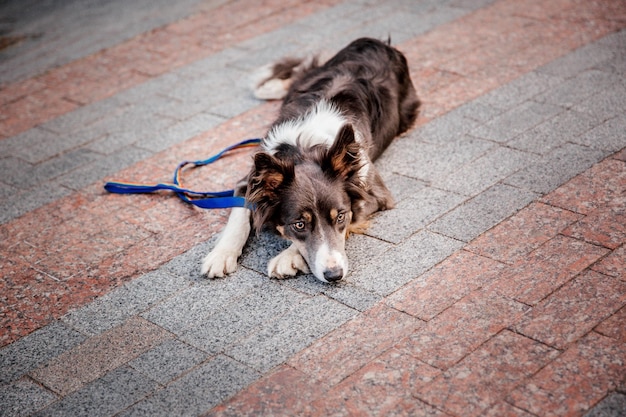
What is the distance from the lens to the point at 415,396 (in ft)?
10.1

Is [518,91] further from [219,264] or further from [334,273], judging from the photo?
[219,264]

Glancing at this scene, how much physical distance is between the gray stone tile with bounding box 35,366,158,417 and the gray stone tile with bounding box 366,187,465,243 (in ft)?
6.05

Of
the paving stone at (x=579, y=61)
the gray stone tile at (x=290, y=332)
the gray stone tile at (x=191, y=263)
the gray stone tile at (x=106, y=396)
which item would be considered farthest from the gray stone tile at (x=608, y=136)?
the gray stone tile at (x=106, y=396)

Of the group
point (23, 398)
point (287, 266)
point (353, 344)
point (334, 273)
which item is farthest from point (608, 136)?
point (23, 398)

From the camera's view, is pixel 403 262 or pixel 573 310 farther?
pixel 403 262

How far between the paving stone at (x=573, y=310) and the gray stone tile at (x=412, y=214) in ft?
3.71

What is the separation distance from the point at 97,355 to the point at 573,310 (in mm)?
2577

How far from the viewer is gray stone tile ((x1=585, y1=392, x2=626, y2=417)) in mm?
2822

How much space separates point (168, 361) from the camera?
357cm

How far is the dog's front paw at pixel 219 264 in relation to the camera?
4246 mm

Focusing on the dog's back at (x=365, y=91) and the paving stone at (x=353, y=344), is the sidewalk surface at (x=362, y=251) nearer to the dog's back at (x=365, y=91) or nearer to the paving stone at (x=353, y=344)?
the paving stone at (x=353, y=344)

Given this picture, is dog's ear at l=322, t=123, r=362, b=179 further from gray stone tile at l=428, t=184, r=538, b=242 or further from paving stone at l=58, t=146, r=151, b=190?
paving stone at l=58, t=146, r=151, b=190

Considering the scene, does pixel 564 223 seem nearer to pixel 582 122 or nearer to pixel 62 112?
pixel 582 122

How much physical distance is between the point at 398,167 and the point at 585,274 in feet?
6.41
